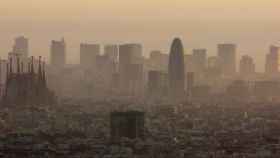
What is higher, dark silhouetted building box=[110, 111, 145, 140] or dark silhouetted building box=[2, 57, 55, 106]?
dark silhouetted building box=[2, 57, 55, 106]

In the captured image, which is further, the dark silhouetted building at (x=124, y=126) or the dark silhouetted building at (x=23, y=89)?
the dark silhouetted building at (x=23, y=89)

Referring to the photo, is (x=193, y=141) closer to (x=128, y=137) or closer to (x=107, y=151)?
(x=128, y=137)

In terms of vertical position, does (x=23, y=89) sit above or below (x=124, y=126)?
above

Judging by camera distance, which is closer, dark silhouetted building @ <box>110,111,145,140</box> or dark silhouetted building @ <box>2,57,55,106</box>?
dark silhouetted building @ <box>110,111,145,140</box>

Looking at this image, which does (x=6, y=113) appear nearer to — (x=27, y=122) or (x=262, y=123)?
(x=27, y=122)

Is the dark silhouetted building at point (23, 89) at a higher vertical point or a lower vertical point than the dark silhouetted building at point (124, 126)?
higher

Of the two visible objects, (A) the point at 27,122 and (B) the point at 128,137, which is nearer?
(B) the point at 128,137

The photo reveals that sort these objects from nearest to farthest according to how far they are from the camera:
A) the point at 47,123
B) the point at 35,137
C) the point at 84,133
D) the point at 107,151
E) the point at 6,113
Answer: the point at 107,151 < the point at 35,137 < the point at 84,133 < the point at 47,123 < the point at 6,113

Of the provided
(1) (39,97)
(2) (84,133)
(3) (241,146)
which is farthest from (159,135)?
(1) (39,97)

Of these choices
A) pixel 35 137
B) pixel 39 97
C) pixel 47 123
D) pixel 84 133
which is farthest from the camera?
pixel 39 97

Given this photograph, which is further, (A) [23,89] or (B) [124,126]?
(A) [23,89]
